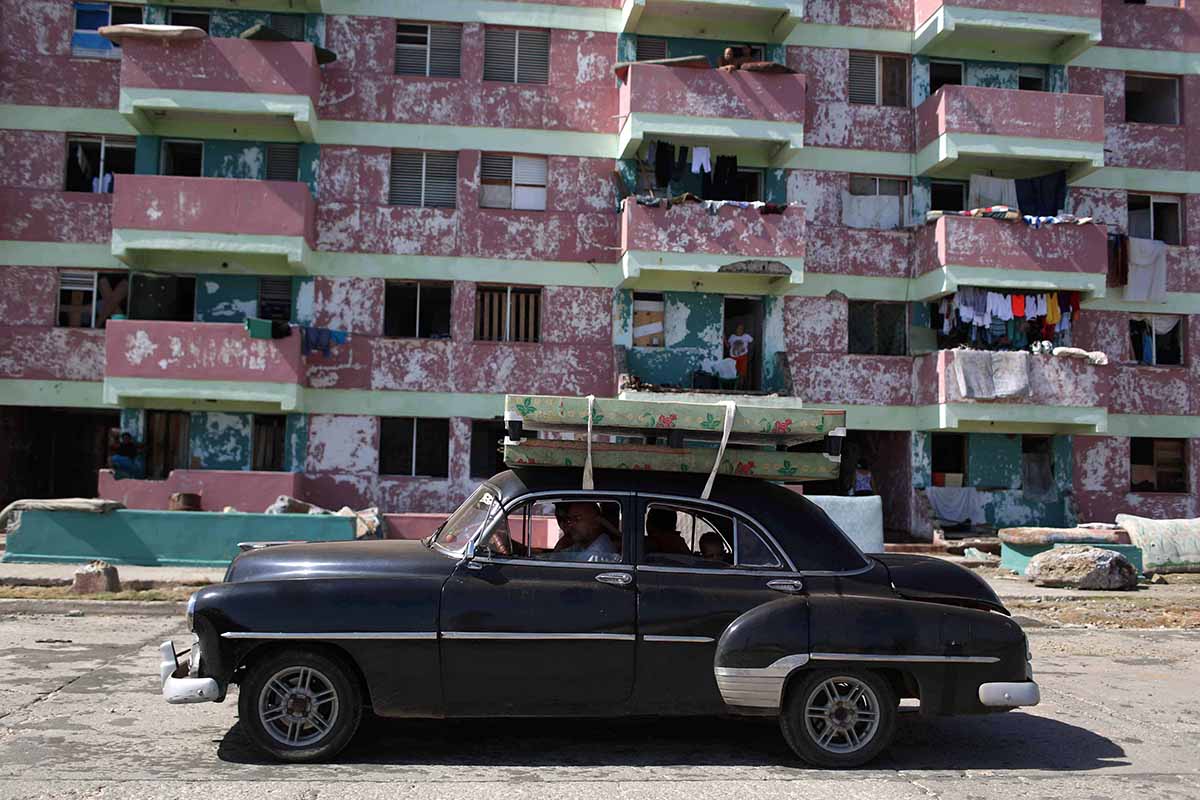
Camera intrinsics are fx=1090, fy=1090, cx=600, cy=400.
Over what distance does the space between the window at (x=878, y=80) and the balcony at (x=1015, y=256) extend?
11.2 ft

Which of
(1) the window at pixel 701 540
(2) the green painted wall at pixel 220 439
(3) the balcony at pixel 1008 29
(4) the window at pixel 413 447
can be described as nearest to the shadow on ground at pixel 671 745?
(1) the window at pixel 701 540

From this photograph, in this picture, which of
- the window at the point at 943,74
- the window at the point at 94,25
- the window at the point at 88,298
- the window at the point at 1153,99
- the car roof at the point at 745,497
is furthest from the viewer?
the window at the point at 1153,99

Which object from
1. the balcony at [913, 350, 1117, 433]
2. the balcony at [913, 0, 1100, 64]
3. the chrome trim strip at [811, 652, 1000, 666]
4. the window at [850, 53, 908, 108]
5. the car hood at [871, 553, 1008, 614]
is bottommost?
the chrome trim strip at [811, 652, 1000, 666]

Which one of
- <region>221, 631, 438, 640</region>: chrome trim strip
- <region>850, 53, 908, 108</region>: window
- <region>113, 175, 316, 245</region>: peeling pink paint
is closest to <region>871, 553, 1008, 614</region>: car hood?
<region>221, 631, 438, 640</region>: chrome trim strip

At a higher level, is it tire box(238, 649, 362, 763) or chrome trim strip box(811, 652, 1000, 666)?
chrome trim strip box(811, 652, 1000, 666)

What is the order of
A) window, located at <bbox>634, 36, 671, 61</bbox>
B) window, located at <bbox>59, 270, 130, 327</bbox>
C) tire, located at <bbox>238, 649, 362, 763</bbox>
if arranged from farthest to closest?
window, located at <bbox>634, 36, 671, 61</bbox>
window, located at <bbox>59, 270, 130, 327</bbox>
tire, located at <bbox>238, 649, 362, 763</bbox>

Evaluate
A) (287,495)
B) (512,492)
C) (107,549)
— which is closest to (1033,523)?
(287,495)

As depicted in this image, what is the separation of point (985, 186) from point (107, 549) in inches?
745

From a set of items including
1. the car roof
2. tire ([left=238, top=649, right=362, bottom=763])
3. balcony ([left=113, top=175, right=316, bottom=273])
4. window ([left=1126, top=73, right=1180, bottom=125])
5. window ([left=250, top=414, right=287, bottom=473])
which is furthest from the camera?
window ([left=1126, top=73, right=1180, bottom=125])

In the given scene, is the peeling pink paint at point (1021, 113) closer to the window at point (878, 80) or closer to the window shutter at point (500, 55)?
the window at point (878, 80)

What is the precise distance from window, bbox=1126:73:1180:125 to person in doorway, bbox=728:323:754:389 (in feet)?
36.1

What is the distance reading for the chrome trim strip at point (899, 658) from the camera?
6105mm

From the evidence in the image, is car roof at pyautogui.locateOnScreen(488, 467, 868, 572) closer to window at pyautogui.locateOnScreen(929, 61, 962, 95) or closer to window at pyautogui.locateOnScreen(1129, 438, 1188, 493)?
window at pyautogui.locateOnScreen(929, 61, 962, 95)

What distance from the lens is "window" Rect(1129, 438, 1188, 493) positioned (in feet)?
80.2
